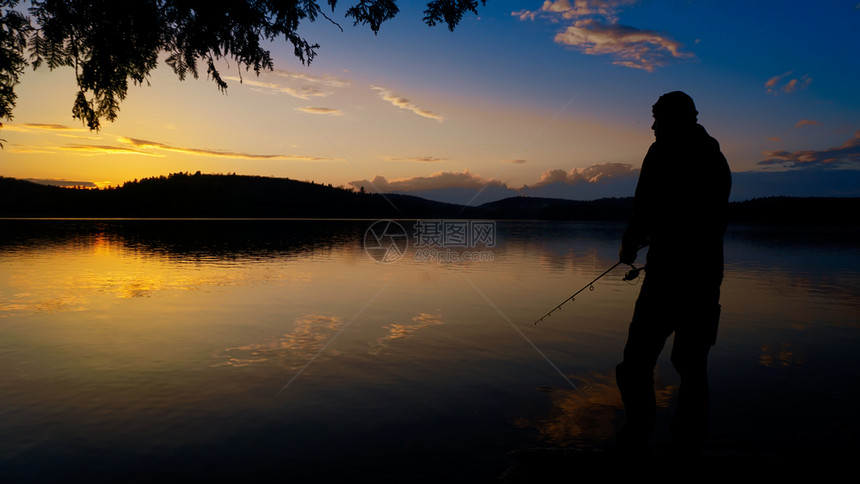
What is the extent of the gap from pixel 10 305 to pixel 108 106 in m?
11.3

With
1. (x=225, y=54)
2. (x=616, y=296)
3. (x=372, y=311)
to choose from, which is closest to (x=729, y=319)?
(x=616, y=296)

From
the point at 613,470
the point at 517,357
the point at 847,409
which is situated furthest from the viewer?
the point at 517,357

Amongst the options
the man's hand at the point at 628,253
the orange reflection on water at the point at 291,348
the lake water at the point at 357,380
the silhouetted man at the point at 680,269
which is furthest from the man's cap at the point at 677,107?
the orange reflection on water at the point at 291,348

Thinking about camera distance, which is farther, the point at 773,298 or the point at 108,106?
the point at 773,298

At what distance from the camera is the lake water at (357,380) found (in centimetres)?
568

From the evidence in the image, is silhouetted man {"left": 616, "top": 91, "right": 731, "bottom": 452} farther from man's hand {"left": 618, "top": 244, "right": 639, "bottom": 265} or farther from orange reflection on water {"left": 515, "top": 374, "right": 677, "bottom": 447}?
orange reflection on water {"left": 515, "top": 374, "right": 677, "bottom": 447}

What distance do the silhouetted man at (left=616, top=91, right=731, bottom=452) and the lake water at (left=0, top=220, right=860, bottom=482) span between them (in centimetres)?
21

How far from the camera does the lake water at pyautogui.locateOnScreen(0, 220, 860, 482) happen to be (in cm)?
568

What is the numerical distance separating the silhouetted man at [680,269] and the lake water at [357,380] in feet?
0.69

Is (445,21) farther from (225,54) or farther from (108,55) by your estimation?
(108,55)

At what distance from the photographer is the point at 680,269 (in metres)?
4.92

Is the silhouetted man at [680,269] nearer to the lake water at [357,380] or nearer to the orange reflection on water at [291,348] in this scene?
the lake water at [357,380]

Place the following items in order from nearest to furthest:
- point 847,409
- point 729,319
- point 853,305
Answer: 1. point 847,409
2. point 729,319
3. point 853,305

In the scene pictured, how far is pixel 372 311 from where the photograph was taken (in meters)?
15.0
